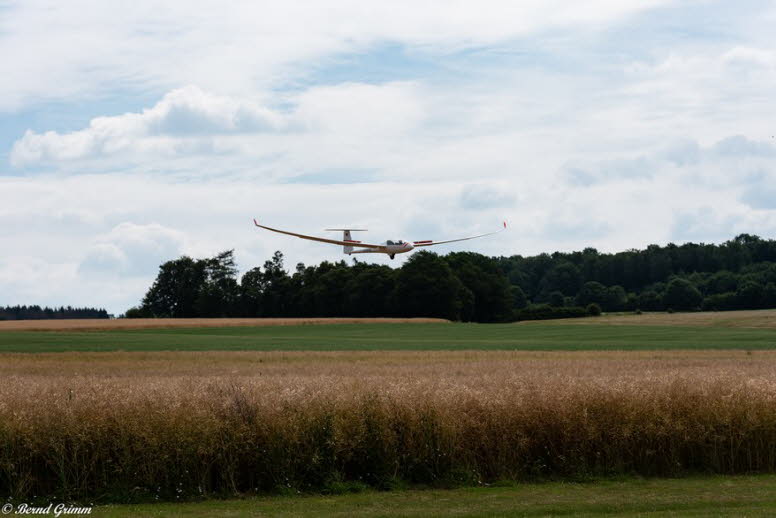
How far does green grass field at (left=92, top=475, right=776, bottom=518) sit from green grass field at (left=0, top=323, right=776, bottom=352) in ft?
153

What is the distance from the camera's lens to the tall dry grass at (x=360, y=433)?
14969mm

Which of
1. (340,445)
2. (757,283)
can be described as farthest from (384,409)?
(757,283)

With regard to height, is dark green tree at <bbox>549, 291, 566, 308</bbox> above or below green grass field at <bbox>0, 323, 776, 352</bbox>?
above

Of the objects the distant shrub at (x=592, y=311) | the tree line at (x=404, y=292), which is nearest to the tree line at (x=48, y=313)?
the tree line at (x=404, y=292)

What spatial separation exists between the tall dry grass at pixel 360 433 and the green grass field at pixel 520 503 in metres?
0.64

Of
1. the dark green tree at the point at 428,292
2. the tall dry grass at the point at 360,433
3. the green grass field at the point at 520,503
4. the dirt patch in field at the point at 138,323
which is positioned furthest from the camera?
the dark green tree at the point at 428,292

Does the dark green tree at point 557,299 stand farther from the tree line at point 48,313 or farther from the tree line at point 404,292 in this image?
the tree line at point 48,313

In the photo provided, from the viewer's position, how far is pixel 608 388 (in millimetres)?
17766

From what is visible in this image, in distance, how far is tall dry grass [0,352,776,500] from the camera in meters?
15.0

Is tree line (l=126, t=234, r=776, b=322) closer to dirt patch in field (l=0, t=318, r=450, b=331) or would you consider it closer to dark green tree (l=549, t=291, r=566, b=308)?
dark green tree (l=549, t=291, r=566, b=308)

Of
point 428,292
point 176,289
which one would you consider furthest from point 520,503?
point 176,289

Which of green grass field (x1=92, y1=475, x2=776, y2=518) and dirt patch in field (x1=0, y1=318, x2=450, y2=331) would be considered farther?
dirt patch in field (x1=0, y1=318, x2=450, y2=331)

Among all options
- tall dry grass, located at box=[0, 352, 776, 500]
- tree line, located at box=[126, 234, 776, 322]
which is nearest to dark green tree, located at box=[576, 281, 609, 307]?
tree line, located at box=[126, 234, 776, 322]

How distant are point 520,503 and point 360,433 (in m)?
2.94
